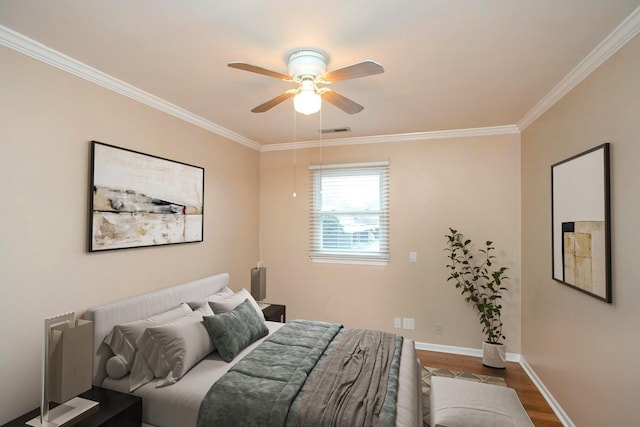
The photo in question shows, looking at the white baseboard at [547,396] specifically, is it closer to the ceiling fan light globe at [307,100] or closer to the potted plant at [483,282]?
the potted plant at [483,282]

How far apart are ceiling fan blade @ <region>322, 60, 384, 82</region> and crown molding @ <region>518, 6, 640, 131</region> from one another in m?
1.40

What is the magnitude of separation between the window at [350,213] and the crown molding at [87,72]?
1.74 metres

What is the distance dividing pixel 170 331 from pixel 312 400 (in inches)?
44.5

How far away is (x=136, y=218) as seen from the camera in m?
2.73

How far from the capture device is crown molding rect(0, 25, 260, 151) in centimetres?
194

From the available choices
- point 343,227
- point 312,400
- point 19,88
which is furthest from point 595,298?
point 19,88

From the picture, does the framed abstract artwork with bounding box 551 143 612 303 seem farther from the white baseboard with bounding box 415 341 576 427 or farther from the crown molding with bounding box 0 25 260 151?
the crown molding with bounding box 0 25 260 151

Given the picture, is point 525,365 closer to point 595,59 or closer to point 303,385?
point 303,385

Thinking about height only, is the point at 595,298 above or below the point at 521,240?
below

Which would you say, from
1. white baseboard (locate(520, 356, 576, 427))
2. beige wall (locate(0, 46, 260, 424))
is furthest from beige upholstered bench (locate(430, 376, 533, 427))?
beige wall (locate(0, 46, 260, 424))

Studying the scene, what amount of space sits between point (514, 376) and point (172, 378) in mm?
3339

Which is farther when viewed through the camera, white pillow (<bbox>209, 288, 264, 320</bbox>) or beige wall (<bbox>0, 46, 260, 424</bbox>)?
white pillow (<bbox>209, 288, 264, 320</bbox>)

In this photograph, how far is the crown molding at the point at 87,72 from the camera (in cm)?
194

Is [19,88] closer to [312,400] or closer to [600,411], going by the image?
[312,400]
